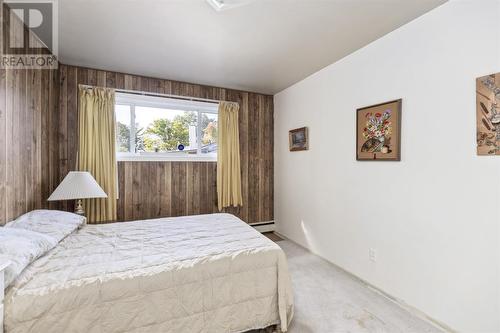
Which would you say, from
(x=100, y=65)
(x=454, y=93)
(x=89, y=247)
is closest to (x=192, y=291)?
(x=89, y=247)

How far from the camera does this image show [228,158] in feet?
12.0

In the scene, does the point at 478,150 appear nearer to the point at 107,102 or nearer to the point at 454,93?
the point at 454,93

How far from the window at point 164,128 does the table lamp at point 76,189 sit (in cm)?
71

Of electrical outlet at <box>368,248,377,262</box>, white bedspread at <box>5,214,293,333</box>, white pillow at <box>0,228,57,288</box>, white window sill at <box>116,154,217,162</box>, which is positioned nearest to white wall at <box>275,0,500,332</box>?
electrical outlet at <box>368,248,377,262</box>

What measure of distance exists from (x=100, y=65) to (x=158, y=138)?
1116mm

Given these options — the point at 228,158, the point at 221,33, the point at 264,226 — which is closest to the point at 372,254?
the point at 264,226

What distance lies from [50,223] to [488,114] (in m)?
3.31

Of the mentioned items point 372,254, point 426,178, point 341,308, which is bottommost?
point 341,308

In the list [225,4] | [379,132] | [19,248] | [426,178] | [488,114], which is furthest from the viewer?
[379,132]

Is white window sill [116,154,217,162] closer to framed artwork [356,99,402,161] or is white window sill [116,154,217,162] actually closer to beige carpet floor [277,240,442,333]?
beige carpet floor [277,240,442,333]

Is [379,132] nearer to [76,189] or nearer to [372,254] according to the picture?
[372,254]

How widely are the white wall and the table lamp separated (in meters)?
2.70

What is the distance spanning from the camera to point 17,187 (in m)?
1.98

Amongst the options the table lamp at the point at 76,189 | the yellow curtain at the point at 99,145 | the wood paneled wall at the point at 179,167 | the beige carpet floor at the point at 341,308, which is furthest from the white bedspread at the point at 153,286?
the wood paneled wall at the point at 179,167
